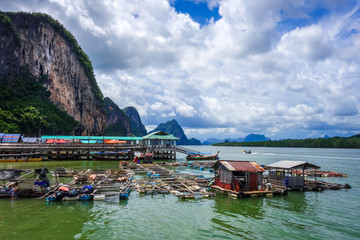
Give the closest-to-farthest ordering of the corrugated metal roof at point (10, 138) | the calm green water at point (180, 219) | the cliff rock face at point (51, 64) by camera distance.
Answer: the calm green water at point (180, 219) < the corrugated metal roof at point (10, 138) < the cliff rock face at point (51, 64)

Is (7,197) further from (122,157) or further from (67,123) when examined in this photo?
(67,123)

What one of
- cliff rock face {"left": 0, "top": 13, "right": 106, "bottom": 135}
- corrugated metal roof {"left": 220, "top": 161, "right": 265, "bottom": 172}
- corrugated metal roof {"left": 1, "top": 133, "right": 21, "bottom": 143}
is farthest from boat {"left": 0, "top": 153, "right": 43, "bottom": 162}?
cliff rock face {"left": 0, "top": 13, "right": 106, "bottom": 135}

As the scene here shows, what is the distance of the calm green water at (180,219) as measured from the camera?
12.3m

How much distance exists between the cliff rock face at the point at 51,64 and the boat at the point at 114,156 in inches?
2354

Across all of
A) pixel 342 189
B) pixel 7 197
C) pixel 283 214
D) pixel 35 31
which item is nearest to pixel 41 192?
pixel 7 197

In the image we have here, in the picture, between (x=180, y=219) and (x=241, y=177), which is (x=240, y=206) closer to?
(x=241, y=177)

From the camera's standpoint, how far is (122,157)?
183ft

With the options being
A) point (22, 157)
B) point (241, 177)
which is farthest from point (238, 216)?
point (22, 157)

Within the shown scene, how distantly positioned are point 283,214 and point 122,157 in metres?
45.3

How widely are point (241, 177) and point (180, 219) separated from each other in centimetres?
934

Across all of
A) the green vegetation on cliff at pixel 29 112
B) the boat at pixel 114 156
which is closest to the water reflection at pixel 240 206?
the boat at pixel 114 156

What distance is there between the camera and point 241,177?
71.5ft

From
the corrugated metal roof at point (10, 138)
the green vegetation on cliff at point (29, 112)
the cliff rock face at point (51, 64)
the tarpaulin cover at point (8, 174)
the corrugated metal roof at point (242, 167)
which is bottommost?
the tarpaulin cover at point (8, 174)

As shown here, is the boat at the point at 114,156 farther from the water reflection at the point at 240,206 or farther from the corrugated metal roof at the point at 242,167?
the water reflection at the point at 240,206
